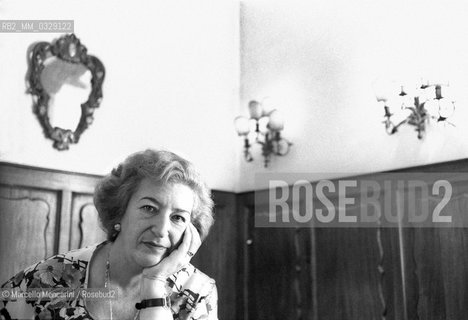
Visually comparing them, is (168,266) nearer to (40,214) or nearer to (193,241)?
(193,241)

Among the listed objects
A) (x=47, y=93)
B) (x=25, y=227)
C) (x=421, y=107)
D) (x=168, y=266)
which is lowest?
(x=168, y=266)

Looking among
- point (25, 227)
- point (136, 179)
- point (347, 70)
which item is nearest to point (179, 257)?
point (136, 179)

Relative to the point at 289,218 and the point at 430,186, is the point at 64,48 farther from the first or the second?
the point at 430,186

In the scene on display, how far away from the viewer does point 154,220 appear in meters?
2.08

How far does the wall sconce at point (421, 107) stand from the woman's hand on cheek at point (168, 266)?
7.66 ft

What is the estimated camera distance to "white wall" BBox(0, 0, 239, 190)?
392 cm

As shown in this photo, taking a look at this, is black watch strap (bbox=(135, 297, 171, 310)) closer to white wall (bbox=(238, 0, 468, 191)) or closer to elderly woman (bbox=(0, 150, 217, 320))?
elderly woman (bbox=(0, 150, 217, 320))

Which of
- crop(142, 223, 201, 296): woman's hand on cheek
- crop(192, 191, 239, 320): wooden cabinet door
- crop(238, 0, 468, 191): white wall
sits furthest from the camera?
crop(192, 191, 239, 320): wooden cabinet door

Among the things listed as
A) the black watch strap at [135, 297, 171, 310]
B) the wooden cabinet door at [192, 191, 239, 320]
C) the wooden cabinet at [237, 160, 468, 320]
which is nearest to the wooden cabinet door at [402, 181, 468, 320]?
the wooden cabinet at [237, 160, 468, 320]

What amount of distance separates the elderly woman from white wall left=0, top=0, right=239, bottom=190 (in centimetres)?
193

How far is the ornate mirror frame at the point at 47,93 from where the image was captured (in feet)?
13.0

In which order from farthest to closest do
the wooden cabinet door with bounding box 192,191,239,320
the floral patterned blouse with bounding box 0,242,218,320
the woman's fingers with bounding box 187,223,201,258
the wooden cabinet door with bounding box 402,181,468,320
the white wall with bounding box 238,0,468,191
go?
the wooden cabinet door with bounding box 192,191,239,320, the white wall with bounding box 238,0,468,191, the wooden cabinet door with bounding box 402,181,468,320, the woman's fingers with bounding box 187,223,201,258, the floral patterned blouse with bounding box 0,242,218,320

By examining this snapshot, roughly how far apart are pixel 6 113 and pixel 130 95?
1.02m

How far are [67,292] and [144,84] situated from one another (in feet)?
9.36
